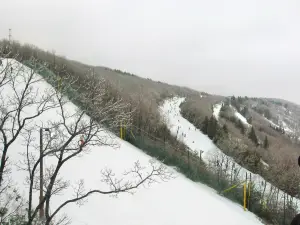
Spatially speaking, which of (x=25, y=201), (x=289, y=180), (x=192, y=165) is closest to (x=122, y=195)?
(x=25, y=201)

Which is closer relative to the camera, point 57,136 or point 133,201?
point 57,136

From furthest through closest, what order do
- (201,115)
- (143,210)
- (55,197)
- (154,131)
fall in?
(201,115) < (154,131) < (143,210) < (55,197)

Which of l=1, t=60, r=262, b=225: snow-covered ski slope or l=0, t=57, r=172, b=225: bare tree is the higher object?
l=0, t=57, r=172, b=225: bare tree

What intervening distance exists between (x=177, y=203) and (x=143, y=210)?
2.60m

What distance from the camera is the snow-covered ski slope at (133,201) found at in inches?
614

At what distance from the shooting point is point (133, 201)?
17.5 meters

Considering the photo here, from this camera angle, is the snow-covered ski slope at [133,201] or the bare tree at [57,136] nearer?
the bare tree at [57,136]

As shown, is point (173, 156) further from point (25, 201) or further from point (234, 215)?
point (25, 201)

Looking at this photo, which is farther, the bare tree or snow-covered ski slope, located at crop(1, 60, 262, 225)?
snow-covered ski slope, located at crop(1, 60, 262, 225)

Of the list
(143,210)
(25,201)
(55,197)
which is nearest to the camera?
(25,201)

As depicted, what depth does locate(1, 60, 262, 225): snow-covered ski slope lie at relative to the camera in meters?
15.6

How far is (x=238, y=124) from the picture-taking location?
89.0 meters

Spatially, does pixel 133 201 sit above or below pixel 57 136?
below

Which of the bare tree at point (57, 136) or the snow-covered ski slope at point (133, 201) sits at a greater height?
the bare tree at point (57, 136)
